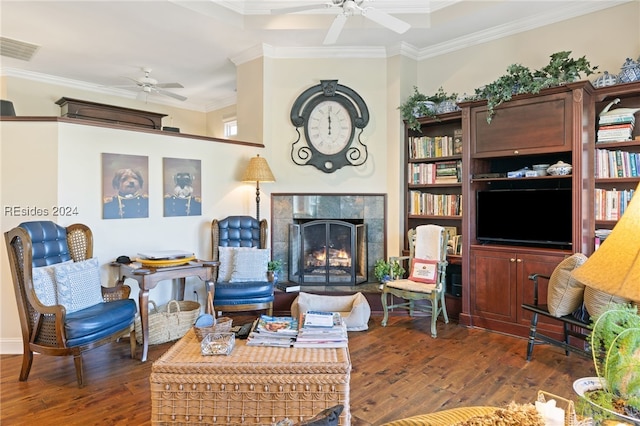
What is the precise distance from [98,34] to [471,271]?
5.07 m

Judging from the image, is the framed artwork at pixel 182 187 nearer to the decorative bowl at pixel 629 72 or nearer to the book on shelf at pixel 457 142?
the book on shelf at pixel 457 142

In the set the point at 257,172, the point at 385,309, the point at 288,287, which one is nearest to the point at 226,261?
the point at 288,287

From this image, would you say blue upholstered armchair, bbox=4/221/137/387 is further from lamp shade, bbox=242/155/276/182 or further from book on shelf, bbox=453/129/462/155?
book on shelf, bbox=453/129/462/155

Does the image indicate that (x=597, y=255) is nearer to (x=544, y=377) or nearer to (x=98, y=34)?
(x=544, y=377)

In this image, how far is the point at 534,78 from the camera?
142 inches

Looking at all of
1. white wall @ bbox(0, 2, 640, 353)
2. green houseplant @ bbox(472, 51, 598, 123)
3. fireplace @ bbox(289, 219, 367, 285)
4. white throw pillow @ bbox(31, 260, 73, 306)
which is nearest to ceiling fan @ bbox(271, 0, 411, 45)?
green houseplant @ bbox(472, 51, 598, 123)

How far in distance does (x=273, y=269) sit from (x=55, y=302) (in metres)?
2.17

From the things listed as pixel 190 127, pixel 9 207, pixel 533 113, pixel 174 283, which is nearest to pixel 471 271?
pixel 533 113

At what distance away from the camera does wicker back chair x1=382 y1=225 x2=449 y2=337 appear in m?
3.85

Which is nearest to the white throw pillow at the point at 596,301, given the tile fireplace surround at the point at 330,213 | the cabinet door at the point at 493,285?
the cabinet door at the point at 493,285

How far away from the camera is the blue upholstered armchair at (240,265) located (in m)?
A: 3.82

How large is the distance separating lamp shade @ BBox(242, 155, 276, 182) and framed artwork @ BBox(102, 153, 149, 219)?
1055 millimetres

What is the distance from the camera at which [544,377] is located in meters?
2.88

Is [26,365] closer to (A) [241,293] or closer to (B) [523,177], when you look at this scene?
(A) [241,293]
